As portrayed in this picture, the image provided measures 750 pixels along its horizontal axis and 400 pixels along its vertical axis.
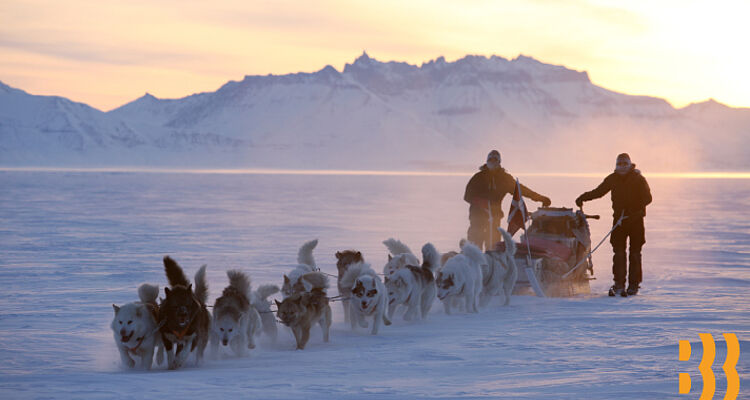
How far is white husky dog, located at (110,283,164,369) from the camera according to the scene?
6723mm

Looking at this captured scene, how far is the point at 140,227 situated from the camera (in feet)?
74.0

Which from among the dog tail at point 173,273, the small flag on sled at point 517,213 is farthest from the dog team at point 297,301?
the small flag on sled at point 517,213

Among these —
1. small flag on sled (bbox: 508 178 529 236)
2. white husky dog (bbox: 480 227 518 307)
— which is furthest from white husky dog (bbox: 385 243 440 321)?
small flag on sled (bbox: 508 178 529 236)

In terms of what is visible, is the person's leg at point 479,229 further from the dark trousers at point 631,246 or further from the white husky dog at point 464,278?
the white husky dog at point 464,278

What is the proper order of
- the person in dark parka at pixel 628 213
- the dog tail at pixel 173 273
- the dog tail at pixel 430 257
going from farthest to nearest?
the person in dark parka at pixel 628 213
the dog tail at pixel 430 257
the dog tail at pixel 173 273

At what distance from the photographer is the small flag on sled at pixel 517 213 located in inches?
449

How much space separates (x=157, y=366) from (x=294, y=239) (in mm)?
12169

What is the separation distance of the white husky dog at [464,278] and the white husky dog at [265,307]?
2.16 meters

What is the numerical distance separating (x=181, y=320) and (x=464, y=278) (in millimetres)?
4070

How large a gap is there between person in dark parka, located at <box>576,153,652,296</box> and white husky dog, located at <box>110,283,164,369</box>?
623cm

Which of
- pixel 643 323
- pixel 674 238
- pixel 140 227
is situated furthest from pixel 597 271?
pixel 140 227

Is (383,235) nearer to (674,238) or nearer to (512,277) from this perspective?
(674,238)

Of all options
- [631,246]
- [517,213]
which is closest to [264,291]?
[517,213]

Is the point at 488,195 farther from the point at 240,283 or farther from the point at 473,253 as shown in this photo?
the point at 240,283
